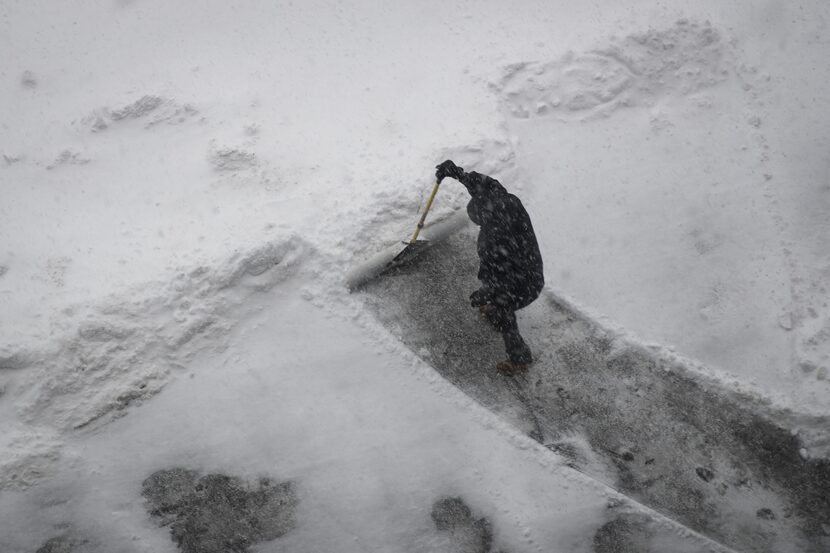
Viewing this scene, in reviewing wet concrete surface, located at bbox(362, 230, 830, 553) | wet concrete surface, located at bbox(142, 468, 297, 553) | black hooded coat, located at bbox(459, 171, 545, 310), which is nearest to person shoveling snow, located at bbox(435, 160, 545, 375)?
black hooded coat, located at bbox(459, 171, 545, 310)

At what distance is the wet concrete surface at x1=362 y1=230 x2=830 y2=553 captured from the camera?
20.0 feet

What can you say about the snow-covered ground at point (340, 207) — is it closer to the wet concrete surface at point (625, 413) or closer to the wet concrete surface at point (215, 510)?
the wet concrete surface at point (215, 510)

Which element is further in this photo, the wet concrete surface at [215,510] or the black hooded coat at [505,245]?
the wet concrete surface at [215,510]

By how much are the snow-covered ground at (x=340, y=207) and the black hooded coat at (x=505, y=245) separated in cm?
144

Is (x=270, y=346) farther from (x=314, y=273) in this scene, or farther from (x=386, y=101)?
(x=386, y=101)

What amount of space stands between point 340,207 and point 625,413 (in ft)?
15.0

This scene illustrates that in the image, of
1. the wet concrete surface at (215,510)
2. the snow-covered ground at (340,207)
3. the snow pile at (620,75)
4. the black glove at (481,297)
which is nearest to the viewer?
the wet concrete surface at (215,510)

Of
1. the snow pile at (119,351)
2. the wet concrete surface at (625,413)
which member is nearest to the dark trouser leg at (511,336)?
the wet concrete surface at (625,413)

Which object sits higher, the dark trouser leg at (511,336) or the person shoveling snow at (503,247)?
the person shoveling snow at (503,247)

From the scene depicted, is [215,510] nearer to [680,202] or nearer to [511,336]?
[511,336]

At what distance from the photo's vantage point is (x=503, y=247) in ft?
19.9

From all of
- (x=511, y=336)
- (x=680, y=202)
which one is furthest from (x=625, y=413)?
(x=680, y=202)

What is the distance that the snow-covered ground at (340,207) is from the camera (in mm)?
6301

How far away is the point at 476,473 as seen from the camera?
250 inches
